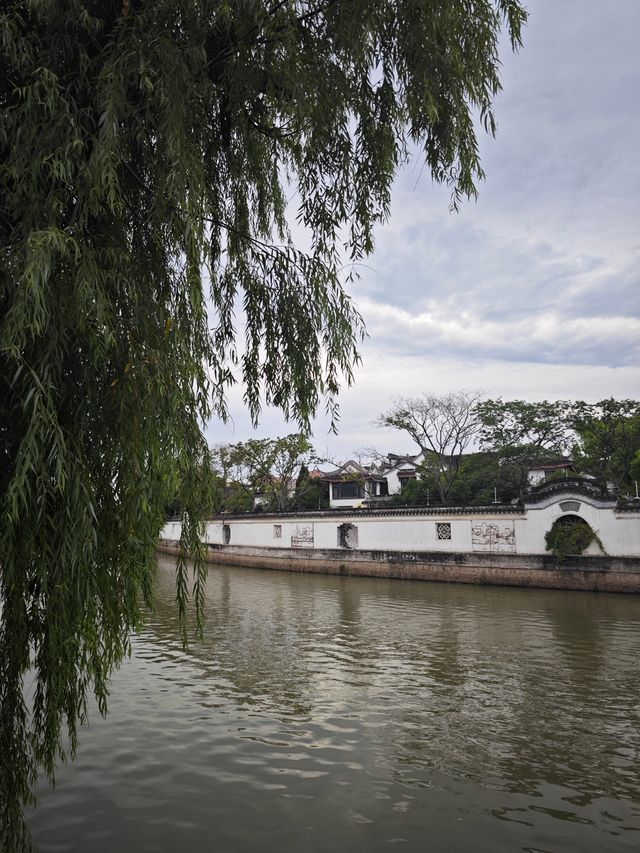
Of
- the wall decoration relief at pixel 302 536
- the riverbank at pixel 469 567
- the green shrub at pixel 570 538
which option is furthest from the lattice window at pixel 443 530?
the wall decoration relief at pixel 302 536

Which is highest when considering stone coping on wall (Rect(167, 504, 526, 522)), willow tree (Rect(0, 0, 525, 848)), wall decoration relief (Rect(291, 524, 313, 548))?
willow tree (Rect(0, 0, 525, 848))

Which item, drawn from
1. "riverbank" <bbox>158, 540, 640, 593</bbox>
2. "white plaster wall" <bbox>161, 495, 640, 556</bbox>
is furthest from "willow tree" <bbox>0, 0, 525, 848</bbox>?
"riverbank" <bbox>158, 540, 640, 593</bbox>

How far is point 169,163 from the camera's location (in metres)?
3.36

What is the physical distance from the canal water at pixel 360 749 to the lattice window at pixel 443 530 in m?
11.9

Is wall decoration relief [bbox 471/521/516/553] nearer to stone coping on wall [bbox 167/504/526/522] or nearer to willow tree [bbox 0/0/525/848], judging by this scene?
stone coping on wall [bbox 167/504/526/522]

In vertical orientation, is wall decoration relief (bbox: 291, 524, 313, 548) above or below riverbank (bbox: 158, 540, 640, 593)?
above

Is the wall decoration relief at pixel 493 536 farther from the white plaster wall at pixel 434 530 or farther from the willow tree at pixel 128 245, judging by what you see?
the willow tree at pixel 128 245

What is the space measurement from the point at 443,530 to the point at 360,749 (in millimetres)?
18482

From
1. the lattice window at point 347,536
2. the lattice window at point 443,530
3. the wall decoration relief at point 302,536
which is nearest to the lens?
the lattice window at point 443,530

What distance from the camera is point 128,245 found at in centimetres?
349

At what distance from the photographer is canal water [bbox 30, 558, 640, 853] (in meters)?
4.16

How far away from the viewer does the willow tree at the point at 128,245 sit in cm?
279

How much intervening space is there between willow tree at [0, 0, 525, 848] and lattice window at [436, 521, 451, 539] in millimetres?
19982

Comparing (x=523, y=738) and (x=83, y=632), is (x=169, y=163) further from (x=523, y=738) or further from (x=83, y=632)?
(x=523, y=738)
